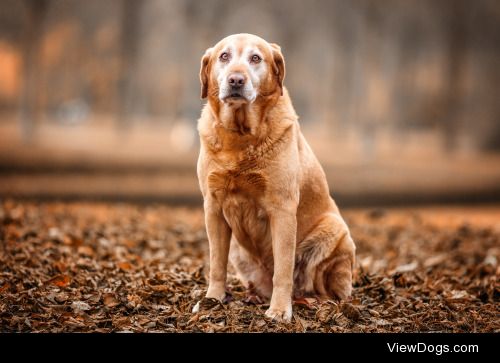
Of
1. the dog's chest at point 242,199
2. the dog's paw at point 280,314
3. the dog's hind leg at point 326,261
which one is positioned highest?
the dog's chest at point 242,199

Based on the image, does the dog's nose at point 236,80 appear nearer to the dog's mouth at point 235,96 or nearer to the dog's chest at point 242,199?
the dog's mouth at point 235,96

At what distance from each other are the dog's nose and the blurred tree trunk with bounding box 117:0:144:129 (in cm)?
1670

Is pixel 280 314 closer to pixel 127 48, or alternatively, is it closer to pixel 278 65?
pixel 278 65

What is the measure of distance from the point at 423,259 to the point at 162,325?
4166 mm

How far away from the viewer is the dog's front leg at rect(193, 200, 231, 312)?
4.36 metres

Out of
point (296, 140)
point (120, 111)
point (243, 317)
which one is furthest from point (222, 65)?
point (120, 111)

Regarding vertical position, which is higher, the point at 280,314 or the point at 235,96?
the point at 235,96

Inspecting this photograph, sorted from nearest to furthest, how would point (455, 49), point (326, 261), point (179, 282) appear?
point (326, 261) → point (179, 282) → point (455, 49)

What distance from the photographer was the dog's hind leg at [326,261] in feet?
15.1

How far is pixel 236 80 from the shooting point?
3.96 meters
